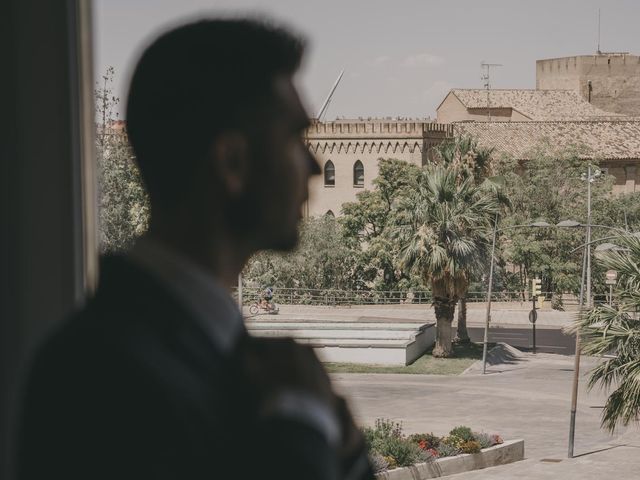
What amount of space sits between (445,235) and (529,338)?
8475mm

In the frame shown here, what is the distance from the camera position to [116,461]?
33.5 inches

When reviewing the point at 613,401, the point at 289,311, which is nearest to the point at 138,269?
the point at 613,401

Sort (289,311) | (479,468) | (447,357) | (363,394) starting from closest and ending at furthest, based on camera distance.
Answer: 1. (479,468)
2. (363,394)
3. (447,357)
4. (289,311)

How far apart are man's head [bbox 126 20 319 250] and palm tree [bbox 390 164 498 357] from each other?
1269 inches

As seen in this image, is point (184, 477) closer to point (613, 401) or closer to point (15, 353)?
point (15, 353)

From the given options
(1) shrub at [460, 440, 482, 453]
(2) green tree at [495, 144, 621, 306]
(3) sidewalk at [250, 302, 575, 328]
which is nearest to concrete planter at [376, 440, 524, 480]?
(1) shrub at [460, 440, 482, 453]

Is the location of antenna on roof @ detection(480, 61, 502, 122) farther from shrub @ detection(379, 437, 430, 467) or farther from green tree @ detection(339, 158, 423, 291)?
shrub @ detection(379, 437, 430, 467)

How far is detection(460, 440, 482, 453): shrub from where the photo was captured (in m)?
19.3

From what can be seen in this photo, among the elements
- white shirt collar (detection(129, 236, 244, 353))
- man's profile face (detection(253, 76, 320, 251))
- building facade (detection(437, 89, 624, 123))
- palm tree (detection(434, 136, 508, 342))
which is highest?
building facade (detection(437, 89, 624, 123))

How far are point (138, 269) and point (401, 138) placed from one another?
63588 mm

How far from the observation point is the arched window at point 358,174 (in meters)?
63.2

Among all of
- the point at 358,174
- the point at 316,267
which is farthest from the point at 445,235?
the point at 358,174

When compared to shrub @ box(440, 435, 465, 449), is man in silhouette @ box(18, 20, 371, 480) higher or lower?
higher

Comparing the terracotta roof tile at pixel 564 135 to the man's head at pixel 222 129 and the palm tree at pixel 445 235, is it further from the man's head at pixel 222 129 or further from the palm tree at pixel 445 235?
the man's head at pixel 222 129
